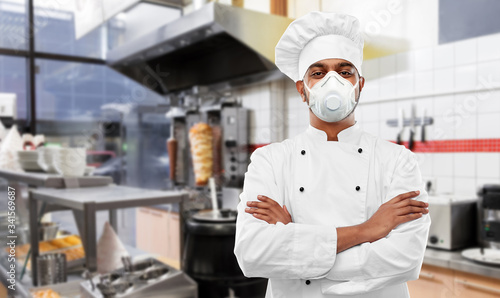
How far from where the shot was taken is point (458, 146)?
178 cm

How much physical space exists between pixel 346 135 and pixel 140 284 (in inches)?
35.5

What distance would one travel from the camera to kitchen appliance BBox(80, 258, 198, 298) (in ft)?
3.87

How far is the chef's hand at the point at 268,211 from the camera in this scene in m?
0.56

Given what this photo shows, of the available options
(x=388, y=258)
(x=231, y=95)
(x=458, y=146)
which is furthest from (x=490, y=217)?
(x=231, y=95)

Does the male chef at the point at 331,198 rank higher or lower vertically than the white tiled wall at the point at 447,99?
lower

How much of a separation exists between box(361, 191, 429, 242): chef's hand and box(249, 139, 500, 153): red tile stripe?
1.35m

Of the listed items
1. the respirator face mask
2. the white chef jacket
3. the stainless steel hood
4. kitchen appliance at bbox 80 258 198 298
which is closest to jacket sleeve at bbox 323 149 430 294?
the white chef jacket

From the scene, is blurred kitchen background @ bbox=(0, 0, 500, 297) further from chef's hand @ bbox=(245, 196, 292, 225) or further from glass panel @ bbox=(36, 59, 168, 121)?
chef's hand @ bbox=(245, 196, 292, 225)

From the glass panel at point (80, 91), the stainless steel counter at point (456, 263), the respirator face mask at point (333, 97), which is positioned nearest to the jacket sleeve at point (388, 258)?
the respirator face mask at point (333, 97)

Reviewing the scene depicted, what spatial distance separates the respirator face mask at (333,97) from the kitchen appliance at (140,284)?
0.89 m

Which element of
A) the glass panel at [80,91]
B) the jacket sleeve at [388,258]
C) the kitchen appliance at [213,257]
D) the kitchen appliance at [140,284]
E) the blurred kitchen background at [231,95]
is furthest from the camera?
the glass panel at [80,91]

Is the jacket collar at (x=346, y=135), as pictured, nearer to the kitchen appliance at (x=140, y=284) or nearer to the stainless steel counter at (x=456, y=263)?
the kitchen appliance at (x=140, y=284)

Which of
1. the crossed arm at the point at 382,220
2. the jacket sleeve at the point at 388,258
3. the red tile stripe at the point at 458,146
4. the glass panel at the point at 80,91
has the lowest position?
the jacket sleeve at the point at 388,258

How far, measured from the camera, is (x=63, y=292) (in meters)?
1.27
